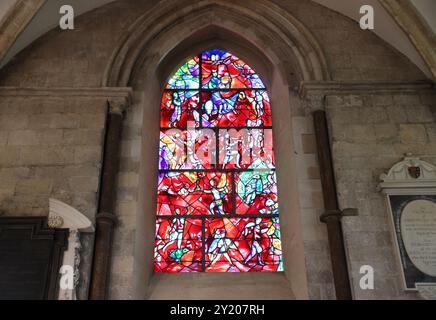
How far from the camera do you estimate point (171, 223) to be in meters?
7.24

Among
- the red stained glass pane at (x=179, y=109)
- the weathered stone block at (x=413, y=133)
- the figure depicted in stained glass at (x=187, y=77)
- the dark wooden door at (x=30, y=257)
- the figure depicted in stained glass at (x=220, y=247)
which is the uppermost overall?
the figure depicted in stained glass at (x=187, y=77)

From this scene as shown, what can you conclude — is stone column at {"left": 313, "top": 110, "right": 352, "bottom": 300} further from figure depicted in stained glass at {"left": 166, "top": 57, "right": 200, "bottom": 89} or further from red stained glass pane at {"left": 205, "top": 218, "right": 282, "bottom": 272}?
figure depicted in stained glass at {"left": 166, "top": 57, "right": 200, "bottom": 89}

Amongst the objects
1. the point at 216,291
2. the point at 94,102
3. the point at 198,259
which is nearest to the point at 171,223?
the point at 198,259

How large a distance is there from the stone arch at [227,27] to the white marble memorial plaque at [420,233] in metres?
2.01

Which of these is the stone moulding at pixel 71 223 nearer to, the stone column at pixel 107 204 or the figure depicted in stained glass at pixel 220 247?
the stone column at pixel 107 204

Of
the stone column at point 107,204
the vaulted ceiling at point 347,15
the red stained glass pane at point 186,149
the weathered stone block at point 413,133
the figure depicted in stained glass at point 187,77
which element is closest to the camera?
the stone column at point 107,204

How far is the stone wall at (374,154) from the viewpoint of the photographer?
6051 millimetres

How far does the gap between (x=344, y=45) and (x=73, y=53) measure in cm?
357

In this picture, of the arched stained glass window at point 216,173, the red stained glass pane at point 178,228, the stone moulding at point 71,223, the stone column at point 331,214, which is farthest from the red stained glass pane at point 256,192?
the stone moulding at point 71,223

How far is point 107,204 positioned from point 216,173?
180 cm

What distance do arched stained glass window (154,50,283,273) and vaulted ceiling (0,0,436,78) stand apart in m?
1.58

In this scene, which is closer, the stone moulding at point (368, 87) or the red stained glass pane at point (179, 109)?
the stone moulding at point (368, 87)
